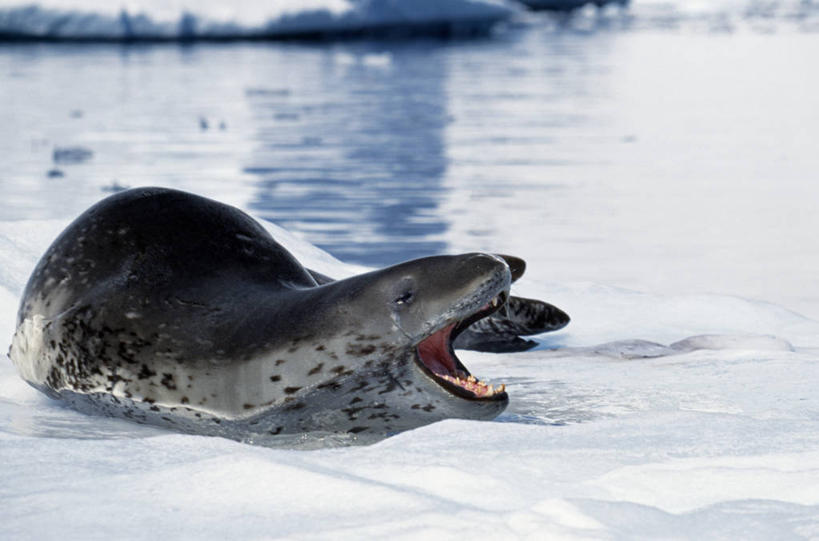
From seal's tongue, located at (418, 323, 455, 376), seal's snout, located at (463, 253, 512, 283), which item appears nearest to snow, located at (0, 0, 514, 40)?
seal's tongue, located at (418, 323, 455, 376)

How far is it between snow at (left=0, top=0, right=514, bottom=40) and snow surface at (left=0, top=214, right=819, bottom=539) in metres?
22.0

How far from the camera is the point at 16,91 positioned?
18.6m

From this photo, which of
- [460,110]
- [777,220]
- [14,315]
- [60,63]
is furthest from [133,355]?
[60,63]

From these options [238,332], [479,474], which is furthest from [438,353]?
[479,474]

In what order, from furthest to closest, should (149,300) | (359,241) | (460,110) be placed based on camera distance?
(460,110) → (359,241) → (149,300)

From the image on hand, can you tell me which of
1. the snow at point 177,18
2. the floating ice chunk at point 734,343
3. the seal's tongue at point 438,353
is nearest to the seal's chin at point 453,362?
the seal's tongue at point 438,353

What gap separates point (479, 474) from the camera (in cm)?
265

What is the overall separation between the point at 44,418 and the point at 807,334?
3021 millimetres

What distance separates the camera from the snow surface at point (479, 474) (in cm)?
237

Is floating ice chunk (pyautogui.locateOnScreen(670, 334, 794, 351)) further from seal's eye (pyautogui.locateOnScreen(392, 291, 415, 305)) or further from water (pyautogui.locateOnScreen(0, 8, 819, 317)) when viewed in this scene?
seal's eye (pyautogui.locateOnScreen(392, 291, 415, 305))

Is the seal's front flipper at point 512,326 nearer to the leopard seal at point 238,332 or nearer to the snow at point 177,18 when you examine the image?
the leopard seal at point 238,332

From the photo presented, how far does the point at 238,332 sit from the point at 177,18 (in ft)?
74.6

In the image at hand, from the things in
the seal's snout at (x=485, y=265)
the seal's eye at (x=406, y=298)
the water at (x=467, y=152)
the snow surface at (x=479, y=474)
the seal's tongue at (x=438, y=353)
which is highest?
the seal's snout at (x=485, y=265)

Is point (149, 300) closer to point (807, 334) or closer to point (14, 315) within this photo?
point (14, 315)
